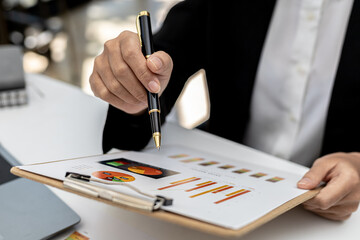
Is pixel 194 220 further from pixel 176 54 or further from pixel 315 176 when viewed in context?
pixel 176 54

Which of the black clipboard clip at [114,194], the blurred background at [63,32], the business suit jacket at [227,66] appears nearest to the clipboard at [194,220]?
the black clipboard clip at [114,194]

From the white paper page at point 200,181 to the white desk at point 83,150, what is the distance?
59 mm

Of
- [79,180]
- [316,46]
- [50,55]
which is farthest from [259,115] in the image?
[50,55]

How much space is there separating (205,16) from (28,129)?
463mm

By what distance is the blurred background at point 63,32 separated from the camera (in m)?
2.75

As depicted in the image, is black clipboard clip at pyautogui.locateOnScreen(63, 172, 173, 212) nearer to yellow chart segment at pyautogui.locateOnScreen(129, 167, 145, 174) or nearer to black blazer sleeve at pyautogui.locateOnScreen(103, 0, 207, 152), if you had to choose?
yellow chart segment at pyautogui.locateOnScreen(129, 167, 145, 174)

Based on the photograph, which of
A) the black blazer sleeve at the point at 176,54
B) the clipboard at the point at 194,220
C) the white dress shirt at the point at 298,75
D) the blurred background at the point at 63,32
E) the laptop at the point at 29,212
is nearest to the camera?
the clipboard at the point at 194,220

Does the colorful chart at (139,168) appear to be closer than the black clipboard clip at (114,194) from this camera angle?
No

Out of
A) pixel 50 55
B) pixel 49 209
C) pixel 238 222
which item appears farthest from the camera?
pixel 50 55

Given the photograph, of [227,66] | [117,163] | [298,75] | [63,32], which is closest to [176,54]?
[227,66]

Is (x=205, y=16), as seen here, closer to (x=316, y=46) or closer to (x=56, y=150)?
(x=316, y=46)

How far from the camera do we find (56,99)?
91 cm

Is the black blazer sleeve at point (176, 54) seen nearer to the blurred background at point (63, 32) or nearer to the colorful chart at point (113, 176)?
the colorful chart at point (113, 176)

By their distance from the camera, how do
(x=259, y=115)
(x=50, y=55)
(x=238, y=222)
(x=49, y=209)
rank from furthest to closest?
(x=50, y=55)
(x=259, y=115)
(x=49, y=209)
(x=238, y=222)
